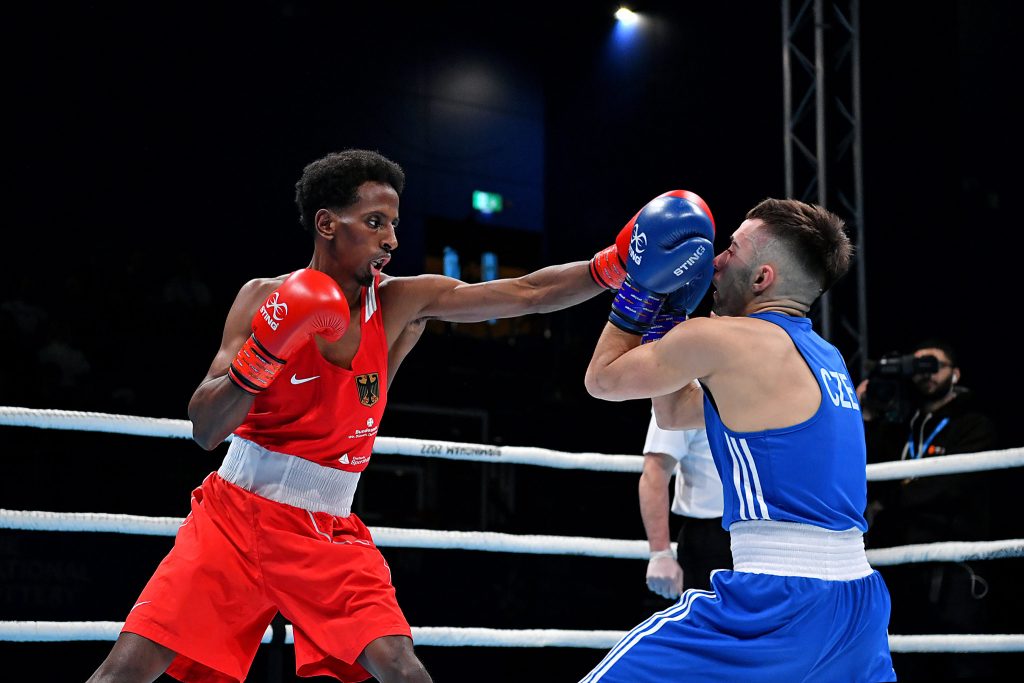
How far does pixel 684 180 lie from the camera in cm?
892

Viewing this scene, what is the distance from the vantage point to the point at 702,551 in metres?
3.16

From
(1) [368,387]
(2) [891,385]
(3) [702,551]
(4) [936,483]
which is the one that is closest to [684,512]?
(3) [702,551]

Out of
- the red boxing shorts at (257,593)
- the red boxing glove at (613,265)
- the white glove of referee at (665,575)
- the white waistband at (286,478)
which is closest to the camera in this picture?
the red boxing shorts at (257,593)

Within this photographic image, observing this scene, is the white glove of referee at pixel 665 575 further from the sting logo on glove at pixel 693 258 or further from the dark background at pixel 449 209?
the dark background at pixel 449 209

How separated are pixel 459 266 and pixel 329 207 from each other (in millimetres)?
8350

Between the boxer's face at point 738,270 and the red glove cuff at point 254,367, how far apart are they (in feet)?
2.95

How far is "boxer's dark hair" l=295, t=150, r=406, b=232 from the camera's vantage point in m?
2.53

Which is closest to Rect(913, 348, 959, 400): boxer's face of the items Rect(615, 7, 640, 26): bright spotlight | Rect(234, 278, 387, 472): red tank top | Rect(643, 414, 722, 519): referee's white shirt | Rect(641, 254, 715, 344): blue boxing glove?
Rect(643, 414, 722, 519): referee's white shirt

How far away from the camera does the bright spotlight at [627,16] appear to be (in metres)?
10.1

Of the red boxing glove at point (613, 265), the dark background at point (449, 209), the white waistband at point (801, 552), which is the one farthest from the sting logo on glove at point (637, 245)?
the dark background at point (449, 209)

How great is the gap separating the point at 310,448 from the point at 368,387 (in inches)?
7.3

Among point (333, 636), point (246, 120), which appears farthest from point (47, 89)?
point (333, 636)

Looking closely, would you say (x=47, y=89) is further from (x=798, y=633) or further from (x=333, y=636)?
(x=798, y=633)

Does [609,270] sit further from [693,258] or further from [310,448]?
[310,448]
